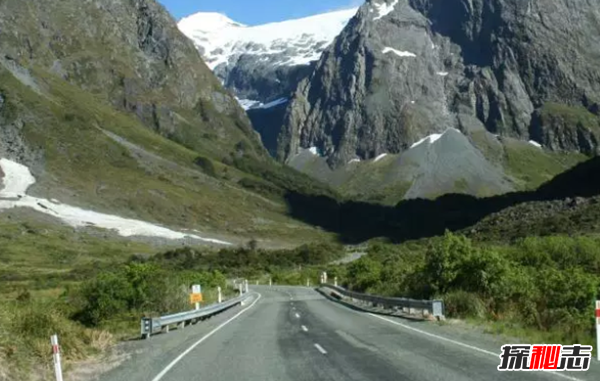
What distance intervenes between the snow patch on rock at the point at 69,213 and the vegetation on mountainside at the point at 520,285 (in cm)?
12071

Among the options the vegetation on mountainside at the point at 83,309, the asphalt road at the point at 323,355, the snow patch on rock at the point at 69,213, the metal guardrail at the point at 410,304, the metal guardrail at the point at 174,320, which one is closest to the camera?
the asphalt road at the point at 323,355

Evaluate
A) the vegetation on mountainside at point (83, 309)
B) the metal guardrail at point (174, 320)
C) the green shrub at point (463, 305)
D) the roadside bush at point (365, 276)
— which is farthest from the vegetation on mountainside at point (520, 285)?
the vegetation on mountainside at point (83, 309)

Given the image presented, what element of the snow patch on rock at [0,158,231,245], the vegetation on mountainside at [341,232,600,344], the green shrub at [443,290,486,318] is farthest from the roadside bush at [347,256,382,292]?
→ the snow patch on rock at [0,158,231,245]

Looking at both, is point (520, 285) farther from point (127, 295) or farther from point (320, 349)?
point (127, 295)

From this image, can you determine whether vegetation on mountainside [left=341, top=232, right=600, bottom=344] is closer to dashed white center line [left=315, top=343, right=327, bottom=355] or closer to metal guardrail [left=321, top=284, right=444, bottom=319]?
metal guardrail [left=321, top=284, right=444, bottom=319]

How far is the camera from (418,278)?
34.1 metres

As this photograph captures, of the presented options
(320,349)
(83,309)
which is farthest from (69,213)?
(320,349)

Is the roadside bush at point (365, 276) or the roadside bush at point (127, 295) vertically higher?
the roadside bush at point (365, 276)

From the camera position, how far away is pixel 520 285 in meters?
26.3

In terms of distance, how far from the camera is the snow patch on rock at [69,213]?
152m

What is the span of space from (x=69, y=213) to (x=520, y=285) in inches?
5554

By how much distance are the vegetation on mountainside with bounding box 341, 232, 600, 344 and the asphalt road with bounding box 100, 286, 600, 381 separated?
2.25m

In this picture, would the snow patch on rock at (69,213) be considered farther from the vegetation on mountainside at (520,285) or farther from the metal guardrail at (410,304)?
the vegetation on mountainside at (520,285)

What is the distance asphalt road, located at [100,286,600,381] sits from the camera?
47.2ft
